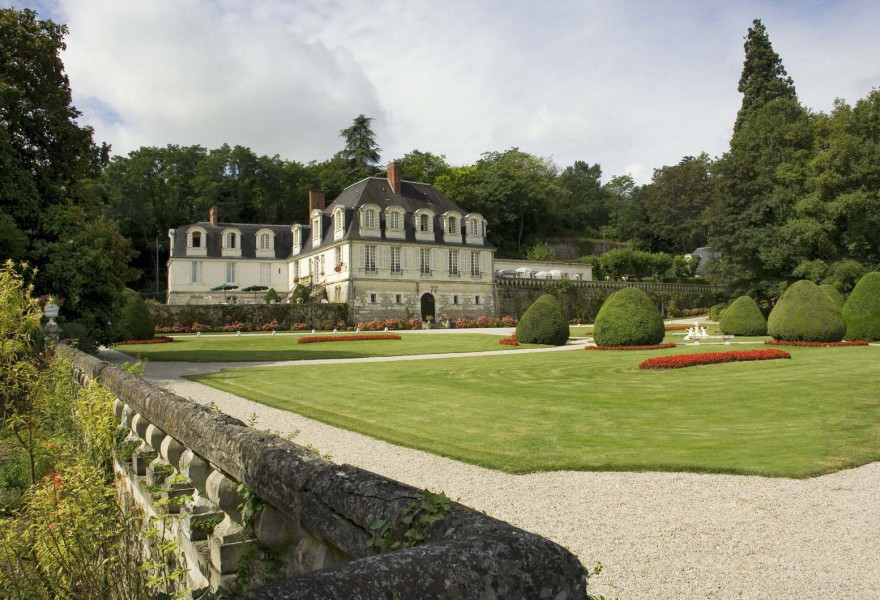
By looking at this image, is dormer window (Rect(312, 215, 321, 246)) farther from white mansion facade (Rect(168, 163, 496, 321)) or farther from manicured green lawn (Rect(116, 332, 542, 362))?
manicured green lawn (Rect(116, 332, 542, 362))

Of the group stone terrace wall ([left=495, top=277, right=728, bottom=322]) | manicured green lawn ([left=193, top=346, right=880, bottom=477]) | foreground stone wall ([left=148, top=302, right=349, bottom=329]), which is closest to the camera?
Result: manicured green lawn ([left=193, top=346, right=880, bottom=477])

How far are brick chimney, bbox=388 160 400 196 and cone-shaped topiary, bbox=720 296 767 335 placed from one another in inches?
912

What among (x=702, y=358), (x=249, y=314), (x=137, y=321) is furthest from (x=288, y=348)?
(x=702, y=358)

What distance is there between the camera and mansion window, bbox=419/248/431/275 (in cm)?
4112

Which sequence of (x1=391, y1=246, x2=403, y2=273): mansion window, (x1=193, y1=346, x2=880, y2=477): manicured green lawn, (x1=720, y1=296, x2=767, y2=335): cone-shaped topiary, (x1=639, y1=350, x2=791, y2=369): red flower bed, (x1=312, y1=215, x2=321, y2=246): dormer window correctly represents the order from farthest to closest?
(x1=312, y1=215, x2=321, y2=246): dormer window → (x1=391, y1=246, x2=403, y2=273): mansion window → (x1=720, y1=296, x2=767, y2=335): cone-shaped topiary → (x1=639, y1=350, x2=791, y2=369): red flower bed → (x1=193, y1=346, x2=880, y2=477): manicured green lawn

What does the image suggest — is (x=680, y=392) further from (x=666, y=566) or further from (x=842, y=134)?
(x=842, y=134)

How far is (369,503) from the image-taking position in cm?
178

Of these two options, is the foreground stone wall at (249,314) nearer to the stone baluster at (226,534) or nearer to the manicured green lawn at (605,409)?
the manicured green lawn at (605,409)

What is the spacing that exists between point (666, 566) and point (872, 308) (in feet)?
77.9

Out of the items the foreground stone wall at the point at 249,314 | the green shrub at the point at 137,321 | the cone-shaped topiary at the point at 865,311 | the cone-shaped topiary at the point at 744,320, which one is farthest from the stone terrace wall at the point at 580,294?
the green shrub at the point at 137,321

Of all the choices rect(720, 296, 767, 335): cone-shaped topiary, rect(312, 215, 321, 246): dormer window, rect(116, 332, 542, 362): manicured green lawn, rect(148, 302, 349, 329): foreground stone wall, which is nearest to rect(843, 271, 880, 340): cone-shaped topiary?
rect(720, 296, 767, 335): cone-shaped topiary

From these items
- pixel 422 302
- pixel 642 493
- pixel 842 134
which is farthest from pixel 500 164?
pixel 642 493

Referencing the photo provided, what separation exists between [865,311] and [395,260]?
996 inches

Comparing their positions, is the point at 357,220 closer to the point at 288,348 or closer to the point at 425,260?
the point at 425,260
